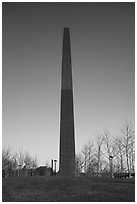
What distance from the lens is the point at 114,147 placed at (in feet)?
104

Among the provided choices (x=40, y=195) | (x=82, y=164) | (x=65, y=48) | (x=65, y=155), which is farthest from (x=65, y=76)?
(x=82, y=164)

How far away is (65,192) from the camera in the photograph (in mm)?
13375

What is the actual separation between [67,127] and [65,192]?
30.8 feet

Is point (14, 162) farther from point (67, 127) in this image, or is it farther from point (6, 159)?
point (67, 127)

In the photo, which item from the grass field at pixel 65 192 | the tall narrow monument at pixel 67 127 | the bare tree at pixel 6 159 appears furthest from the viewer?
the bare tree at pixel 6 159

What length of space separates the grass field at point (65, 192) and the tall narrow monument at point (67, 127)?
5.35 metres

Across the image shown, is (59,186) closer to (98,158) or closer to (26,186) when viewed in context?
(26,186)

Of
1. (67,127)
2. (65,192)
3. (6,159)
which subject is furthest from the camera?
(6,159)

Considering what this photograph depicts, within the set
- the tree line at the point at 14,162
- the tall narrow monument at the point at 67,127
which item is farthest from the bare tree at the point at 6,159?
the tall narrow monument at the point at 67,127

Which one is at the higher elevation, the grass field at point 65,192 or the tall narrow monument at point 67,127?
the tall narrow monument at point 67,127

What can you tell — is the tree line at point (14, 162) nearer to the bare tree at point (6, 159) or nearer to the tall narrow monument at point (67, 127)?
the bare tree at point (6, 159)

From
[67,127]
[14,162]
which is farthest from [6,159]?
[67,127]

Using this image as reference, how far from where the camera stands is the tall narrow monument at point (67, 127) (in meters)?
22.1

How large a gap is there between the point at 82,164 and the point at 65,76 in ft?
70.6
